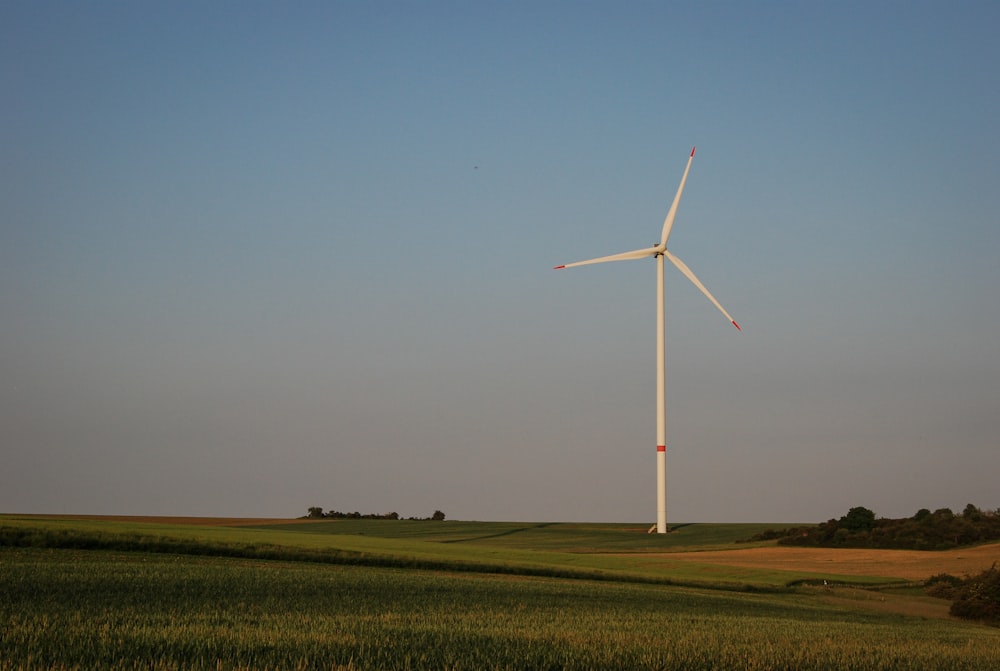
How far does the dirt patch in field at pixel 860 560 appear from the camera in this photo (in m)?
59.5

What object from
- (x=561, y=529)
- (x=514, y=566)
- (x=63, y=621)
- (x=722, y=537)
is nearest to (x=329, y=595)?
(x=63, y=621)

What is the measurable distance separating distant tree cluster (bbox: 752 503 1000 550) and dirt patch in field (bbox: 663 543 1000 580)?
4.66m

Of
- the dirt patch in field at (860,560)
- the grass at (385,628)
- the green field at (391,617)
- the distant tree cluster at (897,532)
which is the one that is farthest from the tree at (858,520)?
the grass at (385,628)

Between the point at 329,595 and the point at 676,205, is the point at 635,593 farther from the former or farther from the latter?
the point at 676,205

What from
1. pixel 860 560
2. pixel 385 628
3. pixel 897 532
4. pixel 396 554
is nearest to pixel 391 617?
pixel 385 628

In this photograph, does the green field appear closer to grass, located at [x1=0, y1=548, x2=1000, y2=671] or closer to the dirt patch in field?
grass, located at [x1=0, y1=548, x2=1000, y2=671]

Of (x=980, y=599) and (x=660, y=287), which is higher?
(x=660, y=287)

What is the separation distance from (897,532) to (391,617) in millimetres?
75006

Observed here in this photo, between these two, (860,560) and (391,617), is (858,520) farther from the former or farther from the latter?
(391,617)

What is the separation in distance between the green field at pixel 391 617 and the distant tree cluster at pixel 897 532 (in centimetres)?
3460

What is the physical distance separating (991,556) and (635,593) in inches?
1785

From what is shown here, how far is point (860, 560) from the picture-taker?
219 ft

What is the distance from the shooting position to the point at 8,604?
1881 cm

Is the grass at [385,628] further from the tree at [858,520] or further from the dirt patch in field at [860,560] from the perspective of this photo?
the tree at [858,520]
